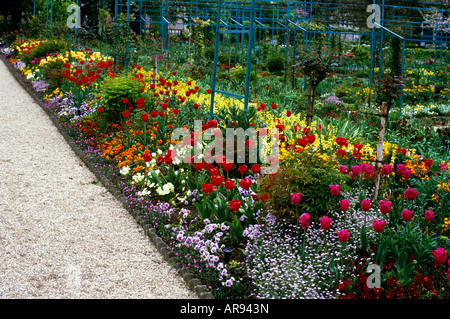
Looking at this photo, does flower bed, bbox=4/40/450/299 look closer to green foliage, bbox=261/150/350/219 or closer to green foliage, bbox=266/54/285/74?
green foliage, bbox=261/150/350/219

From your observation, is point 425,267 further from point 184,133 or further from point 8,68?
point 8,68

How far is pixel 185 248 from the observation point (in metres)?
4.11

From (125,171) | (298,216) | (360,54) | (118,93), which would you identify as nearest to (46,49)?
(118,93)

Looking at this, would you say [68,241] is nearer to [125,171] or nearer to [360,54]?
[125,171]

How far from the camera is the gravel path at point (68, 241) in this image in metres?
3.74

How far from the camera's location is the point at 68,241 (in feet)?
15.0

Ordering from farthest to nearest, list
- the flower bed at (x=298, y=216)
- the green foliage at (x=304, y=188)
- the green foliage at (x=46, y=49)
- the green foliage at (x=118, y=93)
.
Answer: the green foliage at (x=46, y=49) < the green foliage at (x=118, y=93) < the green foliage at (x=304, y=188) < the flower bed at (x=298, y=216)

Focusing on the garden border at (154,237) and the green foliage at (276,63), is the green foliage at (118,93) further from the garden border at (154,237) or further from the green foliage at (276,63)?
the green foliage at (276,63)

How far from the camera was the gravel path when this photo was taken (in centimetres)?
374

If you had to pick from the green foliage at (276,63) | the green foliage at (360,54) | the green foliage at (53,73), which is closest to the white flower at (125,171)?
the green foliage at (53,73)

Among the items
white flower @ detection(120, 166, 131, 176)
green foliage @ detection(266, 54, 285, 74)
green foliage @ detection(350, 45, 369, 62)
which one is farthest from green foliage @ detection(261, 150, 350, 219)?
green foliage @ detection(350, 45, 369, 62)
